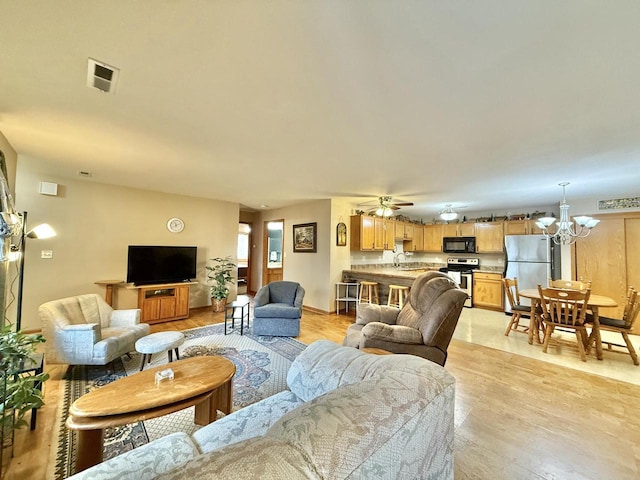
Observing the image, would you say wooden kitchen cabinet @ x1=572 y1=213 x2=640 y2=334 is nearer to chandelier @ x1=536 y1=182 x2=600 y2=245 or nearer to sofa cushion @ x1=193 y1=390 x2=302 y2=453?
chandelier @ x1=536 y1=182 x2=600 y2=245

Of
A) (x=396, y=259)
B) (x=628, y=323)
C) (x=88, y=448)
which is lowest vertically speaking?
(x=88, y=448)

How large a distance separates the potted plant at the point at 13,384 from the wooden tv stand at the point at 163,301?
2793 millimetres

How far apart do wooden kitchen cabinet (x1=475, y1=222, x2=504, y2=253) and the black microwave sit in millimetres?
127

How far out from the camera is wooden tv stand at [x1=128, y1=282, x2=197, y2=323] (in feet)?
14.4

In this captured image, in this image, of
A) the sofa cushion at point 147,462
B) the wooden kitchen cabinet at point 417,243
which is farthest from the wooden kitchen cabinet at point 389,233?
the sofa cushion at point 147,462

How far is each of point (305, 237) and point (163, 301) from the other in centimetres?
296

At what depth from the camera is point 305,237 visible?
5.79 meters

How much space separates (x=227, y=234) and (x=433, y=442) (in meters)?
5.58

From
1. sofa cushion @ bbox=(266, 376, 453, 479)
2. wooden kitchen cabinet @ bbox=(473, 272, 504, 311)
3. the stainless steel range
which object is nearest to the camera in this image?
sofa cushion @ bbox=(266, 376, 453, 479)

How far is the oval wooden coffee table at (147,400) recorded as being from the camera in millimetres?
1466

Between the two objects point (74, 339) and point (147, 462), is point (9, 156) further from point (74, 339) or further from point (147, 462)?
point (147, 462)

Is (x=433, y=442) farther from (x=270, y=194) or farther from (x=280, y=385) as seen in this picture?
(x=270, y=194)

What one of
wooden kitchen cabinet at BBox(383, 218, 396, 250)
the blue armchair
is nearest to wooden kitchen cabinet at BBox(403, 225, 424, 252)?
wooden kitchen cabinet at BBox(383, 218, 396, 250)

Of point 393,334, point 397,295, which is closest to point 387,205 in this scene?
point 397,295
